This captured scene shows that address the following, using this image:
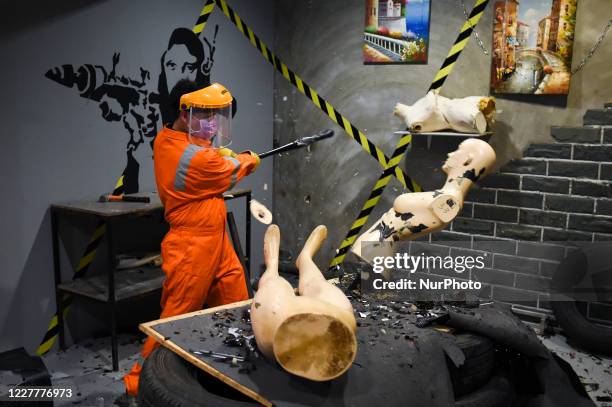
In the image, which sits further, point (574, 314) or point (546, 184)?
point (546, 184)

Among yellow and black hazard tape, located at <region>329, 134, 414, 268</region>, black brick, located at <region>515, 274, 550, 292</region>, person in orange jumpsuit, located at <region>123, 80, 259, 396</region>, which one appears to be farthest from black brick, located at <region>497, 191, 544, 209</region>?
person in orange jumpsuit, located at <region>123, 80, 259, 396</region>

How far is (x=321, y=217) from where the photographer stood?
4.66m

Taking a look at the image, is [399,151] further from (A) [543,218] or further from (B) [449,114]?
(A) [543,218]

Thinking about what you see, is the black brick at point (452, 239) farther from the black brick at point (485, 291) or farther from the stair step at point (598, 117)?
the stair step at point (598, 117)

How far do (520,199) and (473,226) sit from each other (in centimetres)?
38

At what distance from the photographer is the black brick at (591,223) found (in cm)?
348

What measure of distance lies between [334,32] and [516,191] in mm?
1891

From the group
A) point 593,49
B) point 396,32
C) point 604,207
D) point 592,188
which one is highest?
point 396,32

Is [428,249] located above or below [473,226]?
below

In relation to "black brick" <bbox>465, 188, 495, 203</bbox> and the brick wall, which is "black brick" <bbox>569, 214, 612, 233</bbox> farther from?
"black brick" <bbox>465, 188, 495, 203</bbox>

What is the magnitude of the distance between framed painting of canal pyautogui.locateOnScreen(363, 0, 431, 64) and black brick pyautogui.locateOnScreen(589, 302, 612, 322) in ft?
6.75

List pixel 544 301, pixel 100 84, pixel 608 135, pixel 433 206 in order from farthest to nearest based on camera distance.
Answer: pixel 544 301 < pixel 608 135 < pixel 100 84 < pixel 433 206

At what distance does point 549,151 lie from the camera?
360 cm

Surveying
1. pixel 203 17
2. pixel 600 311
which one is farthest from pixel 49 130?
pixel 600 311
